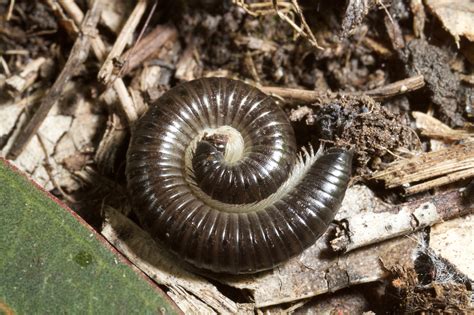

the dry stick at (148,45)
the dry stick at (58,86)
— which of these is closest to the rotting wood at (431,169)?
the dry stick at (148,45)

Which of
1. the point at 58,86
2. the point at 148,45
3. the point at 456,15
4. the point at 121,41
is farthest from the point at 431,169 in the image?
the point at 58,86

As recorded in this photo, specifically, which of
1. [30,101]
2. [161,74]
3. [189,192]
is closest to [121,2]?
[161,74]

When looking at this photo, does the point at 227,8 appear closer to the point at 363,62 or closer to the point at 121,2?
the point at 121,2

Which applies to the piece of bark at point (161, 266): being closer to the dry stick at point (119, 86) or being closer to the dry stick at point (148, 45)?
the dry stick at point (119, 86)

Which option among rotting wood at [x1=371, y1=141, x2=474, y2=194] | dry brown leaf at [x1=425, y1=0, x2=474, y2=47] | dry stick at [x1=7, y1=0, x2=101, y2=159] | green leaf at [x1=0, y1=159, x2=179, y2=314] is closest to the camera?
green leaf at [x1=0, y1=159, x2=179, y2=314]

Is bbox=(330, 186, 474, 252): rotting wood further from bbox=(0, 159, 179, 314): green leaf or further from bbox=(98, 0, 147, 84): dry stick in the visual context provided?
bbox=(98, 0, 147, 84): dry stick

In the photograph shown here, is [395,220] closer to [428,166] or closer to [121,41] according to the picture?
[428,166]

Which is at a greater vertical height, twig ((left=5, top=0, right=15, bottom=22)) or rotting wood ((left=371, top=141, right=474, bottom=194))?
rotting wood ((left=371, top=141, right=474, bottom=194))

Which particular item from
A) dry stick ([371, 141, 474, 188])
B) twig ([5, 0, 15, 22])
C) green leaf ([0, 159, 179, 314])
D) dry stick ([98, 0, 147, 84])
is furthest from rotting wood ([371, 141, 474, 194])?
twig ([5, 0, 15, 22])
